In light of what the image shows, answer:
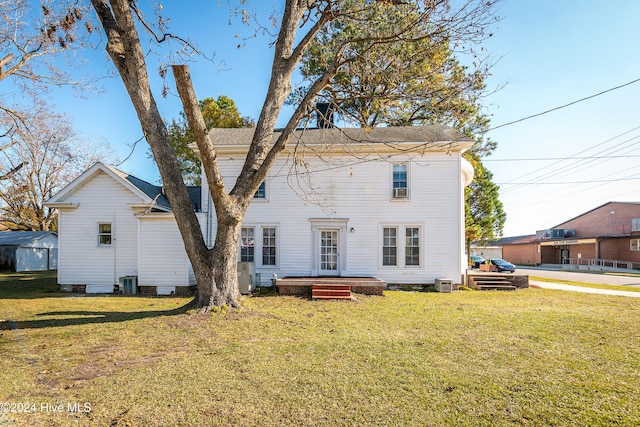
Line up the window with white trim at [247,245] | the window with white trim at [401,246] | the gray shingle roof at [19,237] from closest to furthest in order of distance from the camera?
1. the window with white trim at [401,246]
2. the window with white trim at [247,245]
3. the gray shingle roof at [19,237]

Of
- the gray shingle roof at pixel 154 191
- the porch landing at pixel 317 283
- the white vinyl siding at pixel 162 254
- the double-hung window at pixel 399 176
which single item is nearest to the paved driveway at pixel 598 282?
the double-hung window at pixel 399 176

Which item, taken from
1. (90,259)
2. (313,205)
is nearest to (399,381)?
(313,205)

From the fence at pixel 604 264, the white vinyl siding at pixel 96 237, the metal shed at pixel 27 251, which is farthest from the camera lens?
the fence at pixel 604 264

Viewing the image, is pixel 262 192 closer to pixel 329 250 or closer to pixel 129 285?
pixel 329 250

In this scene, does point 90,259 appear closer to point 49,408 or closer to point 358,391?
point 49,408

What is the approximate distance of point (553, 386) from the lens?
165 inches

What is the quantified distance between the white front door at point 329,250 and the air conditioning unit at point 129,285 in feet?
23.8

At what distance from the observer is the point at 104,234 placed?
1305 centimetres

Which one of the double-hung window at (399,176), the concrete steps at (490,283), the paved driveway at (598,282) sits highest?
the double-hung window at (399,176)

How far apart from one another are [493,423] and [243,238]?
11282 mm

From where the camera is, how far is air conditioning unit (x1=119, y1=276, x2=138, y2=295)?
1237 centimetres

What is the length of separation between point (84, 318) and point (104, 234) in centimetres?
609

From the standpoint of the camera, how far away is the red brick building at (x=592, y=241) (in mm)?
31875

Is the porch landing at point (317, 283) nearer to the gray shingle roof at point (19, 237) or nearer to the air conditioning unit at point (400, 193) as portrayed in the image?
the air conditioning unit at point (400, 193)
